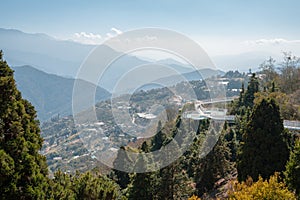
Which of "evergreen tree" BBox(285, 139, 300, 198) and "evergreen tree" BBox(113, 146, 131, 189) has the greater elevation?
"evergreen tree" BBox(285, 139, 300, 198)

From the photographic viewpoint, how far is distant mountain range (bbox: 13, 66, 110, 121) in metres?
156

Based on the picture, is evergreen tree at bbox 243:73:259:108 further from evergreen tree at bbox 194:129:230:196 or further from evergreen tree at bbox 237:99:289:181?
evergreen tree at bbox 237:99:289:181

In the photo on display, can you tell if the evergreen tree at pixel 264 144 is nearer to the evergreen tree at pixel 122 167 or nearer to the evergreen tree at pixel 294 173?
the evergreen tree at pixel 294 173

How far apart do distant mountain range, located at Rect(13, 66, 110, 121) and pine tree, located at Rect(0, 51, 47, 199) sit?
148 m

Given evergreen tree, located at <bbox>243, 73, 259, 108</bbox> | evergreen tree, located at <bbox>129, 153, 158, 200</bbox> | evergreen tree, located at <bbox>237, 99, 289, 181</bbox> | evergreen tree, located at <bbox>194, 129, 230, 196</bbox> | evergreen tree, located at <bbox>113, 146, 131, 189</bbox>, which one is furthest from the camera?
evergreen tree, located at <bbox>243, 73, 259, 108</bbox>

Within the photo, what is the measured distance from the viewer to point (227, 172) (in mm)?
14500

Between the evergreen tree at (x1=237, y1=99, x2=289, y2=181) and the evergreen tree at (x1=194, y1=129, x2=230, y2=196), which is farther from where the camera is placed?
the evergreen tree at (x1=194, y1=129, x2=230, y2=196)

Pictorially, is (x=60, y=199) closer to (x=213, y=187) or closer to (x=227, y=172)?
(x=213, y=187)

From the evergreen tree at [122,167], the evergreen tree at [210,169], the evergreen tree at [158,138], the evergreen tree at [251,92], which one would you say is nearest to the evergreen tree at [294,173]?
the evergreen tree at [210,169]

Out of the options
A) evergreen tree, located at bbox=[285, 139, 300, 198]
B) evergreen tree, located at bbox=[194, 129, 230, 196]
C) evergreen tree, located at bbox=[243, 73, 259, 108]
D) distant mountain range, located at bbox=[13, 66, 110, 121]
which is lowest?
distant mountain range, located at bbox=[13, 66, 110, 121]

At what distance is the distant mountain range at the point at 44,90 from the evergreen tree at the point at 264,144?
144294 mm

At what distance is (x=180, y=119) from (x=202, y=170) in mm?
10369

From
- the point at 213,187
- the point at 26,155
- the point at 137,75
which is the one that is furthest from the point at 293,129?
the point at 26,155

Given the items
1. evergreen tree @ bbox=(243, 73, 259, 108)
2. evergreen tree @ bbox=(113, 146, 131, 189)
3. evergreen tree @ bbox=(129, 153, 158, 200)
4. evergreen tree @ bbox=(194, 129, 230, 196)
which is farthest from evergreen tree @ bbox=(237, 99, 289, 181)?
evergreen tree @ bbox=(243, 73, 259, 108)
